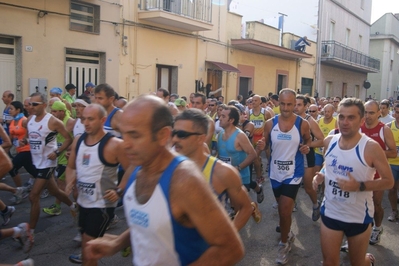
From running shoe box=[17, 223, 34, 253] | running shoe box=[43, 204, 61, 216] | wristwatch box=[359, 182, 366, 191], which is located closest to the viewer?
wristwatch box=[359, 182, 366, 191]

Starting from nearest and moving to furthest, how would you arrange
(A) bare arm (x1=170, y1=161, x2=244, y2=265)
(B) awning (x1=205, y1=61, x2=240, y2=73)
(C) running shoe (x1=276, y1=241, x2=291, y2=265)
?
(A) bare arm (x1=170, y1=161, x2=244, y2=265)
(C) running shoe (x1=276, y1=241, x2=291, y2=265)
(B) awning (x1=205, y1=61, x2=240, y2=73)

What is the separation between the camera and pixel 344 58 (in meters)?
32.4

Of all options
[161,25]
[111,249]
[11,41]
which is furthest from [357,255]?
[161,25]

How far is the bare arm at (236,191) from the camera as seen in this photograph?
3.39m

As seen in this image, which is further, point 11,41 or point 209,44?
point 209,44

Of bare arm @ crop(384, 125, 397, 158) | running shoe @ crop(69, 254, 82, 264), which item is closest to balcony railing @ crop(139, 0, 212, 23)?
bare arm @ crop(384, 125, 397, 158)

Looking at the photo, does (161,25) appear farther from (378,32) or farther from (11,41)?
(378,32)

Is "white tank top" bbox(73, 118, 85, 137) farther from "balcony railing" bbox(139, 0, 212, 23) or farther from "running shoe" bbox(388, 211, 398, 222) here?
"balcony railing" bbox(139, 0, 212, 23)

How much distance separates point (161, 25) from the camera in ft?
53.1

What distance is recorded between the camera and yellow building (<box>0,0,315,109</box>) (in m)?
12.0

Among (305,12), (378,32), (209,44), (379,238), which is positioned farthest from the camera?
(378,32)

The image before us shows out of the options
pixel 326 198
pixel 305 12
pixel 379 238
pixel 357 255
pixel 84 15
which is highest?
pixel 305 12

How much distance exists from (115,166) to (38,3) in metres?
9.40

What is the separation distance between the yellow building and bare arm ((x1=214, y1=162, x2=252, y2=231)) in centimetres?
998
